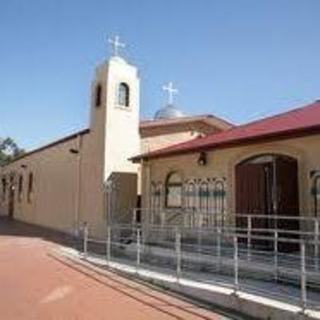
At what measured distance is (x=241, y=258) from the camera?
476 inches

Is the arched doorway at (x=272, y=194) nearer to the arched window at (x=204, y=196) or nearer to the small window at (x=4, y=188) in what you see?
the arched window at (x=204, y=196)

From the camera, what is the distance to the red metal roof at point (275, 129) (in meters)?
12.4

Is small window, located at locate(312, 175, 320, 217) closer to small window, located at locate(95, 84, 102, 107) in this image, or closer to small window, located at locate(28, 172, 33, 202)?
small window, located at locate(95, 84, 102, 107)

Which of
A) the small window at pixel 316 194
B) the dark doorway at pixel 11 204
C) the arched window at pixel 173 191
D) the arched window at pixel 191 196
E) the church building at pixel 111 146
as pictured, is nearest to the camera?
the small window at pixel 316 194

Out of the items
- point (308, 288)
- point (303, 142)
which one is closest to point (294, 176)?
point (303, 142)

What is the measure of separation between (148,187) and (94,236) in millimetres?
3891

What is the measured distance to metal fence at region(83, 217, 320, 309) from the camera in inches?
371

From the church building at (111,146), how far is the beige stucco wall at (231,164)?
209 cm

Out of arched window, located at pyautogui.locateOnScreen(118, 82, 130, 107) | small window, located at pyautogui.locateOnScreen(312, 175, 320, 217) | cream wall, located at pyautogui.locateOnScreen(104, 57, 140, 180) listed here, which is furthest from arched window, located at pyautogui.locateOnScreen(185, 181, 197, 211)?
arched window, located at pyautogui.locateOnScreen(118, 82, 130, 107)

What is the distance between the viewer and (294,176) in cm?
1293

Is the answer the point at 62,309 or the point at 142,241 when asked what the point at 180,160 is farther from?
the point at 62,309

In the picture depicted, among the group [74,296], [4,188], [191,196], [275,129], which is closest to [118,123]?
[191,196]

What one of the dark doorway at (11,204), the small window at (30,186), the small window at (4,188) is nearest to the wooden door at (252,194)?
the small window at (30,186)

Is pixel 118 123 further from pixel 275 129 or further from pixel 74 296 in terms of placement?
pixel 74 296
